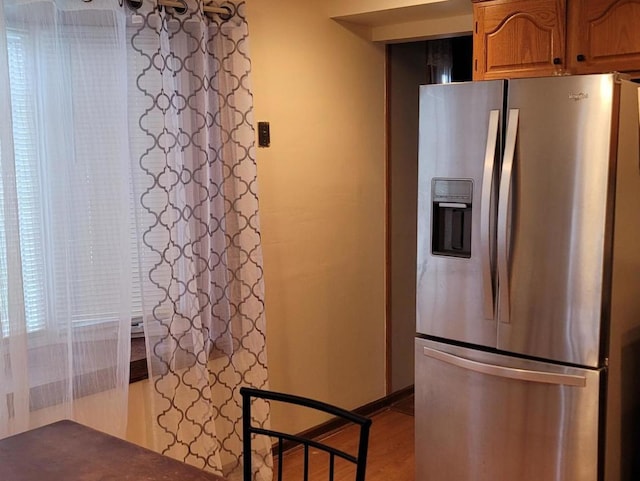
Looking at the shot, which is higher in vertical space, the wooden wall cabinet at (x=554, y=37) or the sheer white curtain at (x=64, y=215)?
the wooden wall cabinet at (x=554, y=37)

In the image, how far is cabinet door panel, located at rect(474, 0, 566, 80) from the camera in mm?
2795

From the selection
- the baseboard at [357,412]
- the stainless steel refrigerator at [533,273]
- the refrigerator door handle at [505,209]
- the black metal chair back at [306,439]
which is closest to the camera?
the black metal chair back at [306,439]

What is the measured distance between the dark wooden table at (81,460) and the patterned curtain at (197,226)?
86cm

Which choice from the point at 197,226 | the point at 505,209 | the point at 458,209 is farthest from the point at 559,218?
the point at 197,226

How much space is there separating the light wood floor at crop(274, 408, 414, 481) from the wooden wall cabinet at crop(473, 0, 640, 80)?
1.88 meters

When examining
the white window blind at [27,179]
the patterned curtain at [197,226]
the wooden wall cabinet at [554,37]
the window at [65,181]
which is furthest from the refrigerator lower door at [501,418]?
the white window blind at [27,179]

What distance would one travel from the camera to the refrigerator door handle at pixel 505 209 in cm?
252

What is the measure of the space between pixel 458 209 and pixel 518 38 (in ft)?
2.55

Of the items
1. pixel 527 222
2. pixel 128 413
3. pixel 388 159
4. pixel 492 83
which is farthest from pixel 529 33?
pixel 128 413

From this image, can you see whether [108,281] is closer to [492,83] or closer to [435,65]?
[492,83]

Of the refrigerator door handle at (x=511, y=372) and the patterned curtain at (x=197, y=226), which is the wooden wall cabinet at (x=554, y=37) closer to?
the patterned curtain at (x=197, y=226)

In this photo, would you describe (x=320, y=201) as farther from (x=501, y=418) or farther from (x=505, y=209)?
(x=501, y=418)

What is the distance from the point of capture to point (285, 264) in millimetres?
3508

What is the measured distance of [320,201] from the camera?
12.1ft
